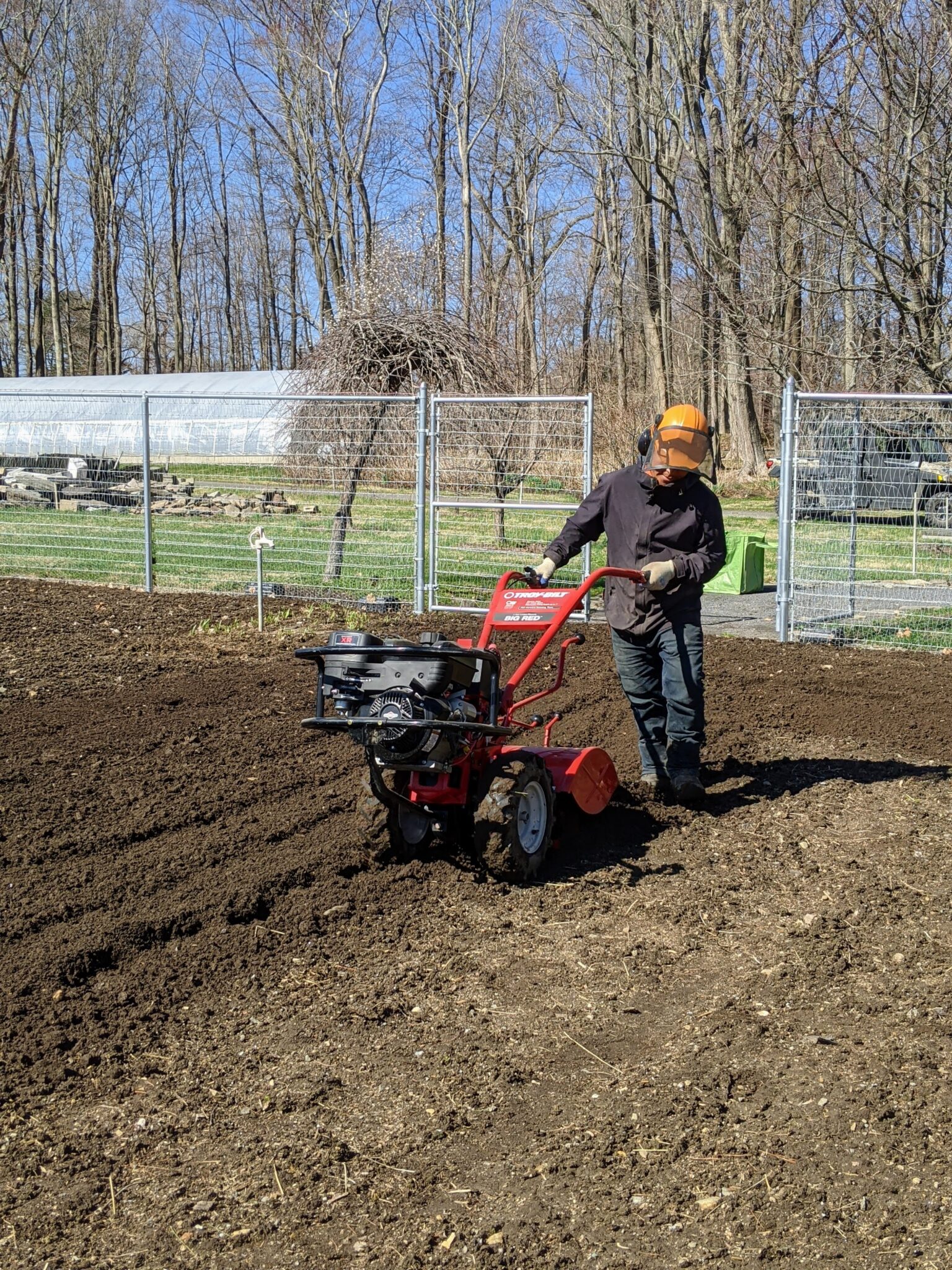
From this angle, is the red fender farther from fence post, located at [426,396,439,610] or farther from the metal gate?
fence post, located at [426,396,439,610]

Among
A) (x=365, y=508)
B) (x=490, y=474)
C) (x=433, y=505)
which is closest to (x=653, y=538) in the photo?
(x=433, y=505)

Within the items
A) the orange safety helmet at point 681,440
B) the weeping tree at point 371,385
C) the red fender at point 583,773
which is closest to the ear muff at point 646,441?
the orange safety helmet at point 681,440

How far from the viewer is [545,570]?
567cm

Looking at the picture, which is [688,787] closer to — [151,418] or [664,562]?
[664,562]

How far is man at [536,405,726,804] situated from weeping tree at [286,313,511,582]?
664cm

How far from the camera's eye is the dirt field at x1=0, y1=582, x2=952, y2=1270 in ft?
9.31

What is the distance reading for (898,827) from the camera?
19.2ft

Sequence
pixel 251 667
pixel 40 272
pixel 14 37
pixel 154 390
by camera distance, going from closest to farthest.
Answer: pixel 251 667 < pixel 154 390 < pixel 14 37 < pixel 40 272

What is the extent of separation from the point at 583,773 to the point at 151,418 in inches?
1029

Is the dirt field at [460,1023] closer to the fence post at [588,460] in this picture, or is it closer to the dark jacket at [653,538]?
the dark jacket at [653,538]

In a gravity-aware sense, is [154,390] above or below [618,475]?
above

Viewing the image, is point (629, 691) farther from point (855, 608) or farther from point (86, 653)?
point (855, 608)

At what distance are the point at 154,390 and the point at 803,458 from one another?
27.4 metres

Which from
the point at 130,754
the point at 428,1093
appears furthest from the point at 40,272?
the point at 428,1093
